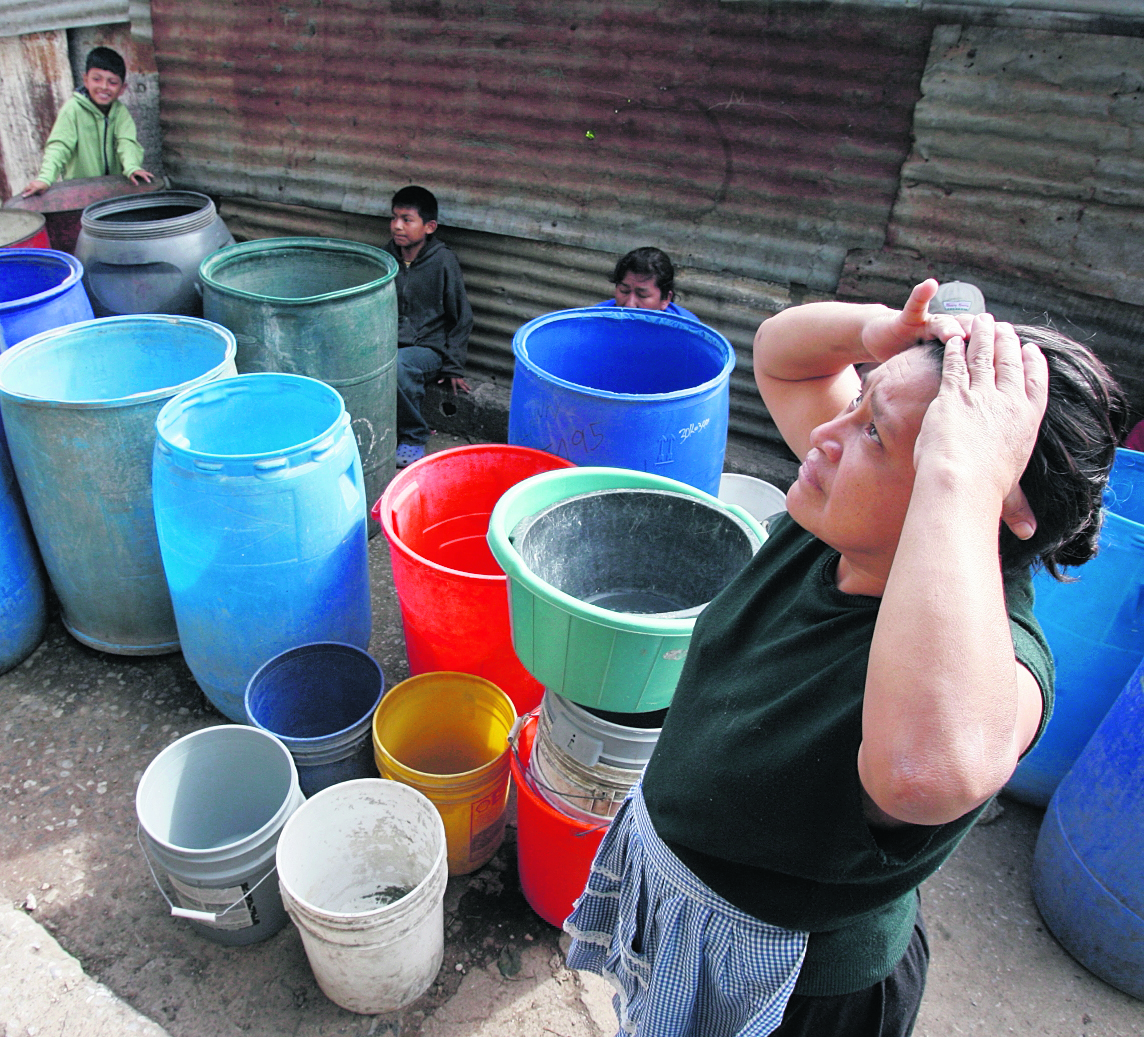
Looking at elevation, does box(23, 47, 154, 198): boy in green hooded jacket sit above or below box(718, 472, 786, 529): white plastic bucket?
above

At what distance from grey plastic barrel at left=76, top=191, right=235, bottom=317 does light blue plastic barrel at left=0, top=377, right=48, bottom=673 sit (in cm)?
133

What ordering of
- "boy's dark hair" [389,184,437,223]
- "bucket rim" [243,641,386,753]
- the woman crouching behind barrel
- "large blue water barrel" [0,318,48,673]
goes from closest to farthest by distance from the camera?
the woman crouching behind barrel
"bucket rim" [243,641,386,753]
"large blue water barrel" [0,318,48,673]
"boy's dark hair" [389,184,437,223]

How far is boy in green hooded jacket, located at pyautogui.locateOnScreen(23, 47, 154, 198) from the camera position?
17.0 ft

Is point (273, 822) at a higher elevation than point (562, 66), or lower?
lower

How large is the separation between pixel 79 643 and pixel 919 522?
3.48 m

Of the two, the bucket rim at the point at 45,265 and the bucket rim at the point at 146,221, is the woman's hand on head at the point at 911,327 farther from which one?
the bucket rim at the point at 146,221

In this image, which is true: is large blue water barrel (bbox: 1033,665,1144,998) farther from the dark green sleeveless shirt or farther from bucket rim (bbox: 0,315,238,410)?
bucket rim (bbox: 0,315,238,410)

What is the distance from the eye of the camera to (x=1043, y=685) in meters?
0.97

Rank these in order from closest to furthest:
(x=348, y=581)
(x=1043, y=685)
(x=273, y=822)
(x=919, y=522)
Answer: (x=919, y=522), (x=1043, y=685), (x=273, y=822), (x=348, y=581)

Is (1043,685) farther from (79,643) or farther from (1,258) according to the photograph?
(1,258)

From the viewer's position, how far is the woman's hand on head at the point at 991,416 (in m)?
0.86

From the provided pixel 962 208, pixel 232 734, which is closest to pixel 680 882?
Answer: pixel 232 734

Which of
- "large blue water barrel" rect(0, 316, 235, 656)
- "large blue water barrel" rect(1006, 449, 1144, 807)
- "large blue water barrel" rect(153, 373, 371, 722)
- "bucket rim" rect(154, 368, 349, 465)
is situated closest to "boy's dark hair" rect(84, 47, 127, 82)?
"large blue water barrel" rect(0, 316, 235, 656)

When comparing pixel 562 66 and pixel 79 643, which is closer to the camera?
pixel 79 643
